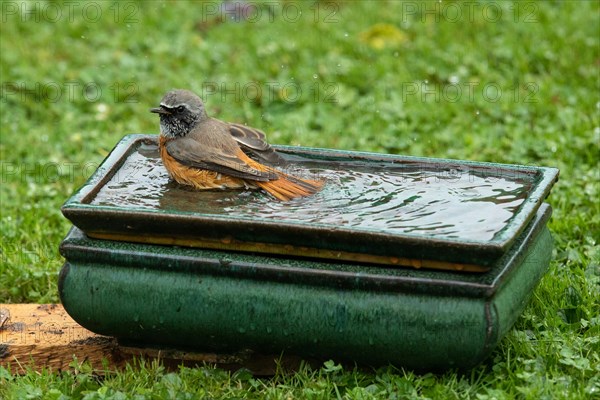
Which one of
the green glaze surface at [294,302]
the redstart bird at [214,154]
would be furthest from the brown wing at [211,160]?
the green glaze surface at [294,302]

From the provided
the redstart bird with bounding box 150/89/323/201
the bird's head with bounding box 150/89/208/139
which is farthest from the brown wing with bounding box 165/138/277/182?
the bird's head with bounding box 150/89/208/139

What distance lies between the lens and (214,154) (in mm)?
4559

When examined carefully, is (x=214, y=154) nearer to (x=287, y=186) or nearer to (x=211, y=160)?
(x=211, y=160)

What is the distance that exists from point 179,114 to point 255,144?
39cm

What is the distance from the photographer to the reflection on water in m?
3.99

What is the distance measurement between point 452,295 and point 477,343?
0.67 feet

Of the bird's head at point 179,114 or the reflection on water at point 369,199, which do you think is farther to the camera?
the bird's head at point 179,114

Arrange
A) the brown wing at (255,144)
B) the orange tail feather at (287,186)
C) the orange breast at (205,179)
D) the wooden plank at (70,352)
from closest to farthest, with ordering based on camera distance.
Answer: the wooden plank at (70,352) → the orange tail feather at (287,186) → the orange breast at (205,179) → the brown wing at (255,144)

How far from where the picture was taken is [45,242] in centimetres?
564

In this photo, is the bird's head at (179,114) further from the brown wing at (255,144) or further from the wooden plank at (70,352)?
the wooden plank at (70,352)

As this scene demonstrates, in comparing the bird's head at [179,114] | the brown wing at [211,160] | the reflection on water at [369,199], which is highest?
the bird's head at [179,114]

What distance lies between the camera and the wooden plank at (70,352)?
4219 millimetres

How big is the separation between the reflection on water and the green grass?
24.0 inches

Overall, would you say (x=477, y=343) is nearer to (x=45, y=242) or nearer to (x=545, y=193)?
(x=545, y=193)
